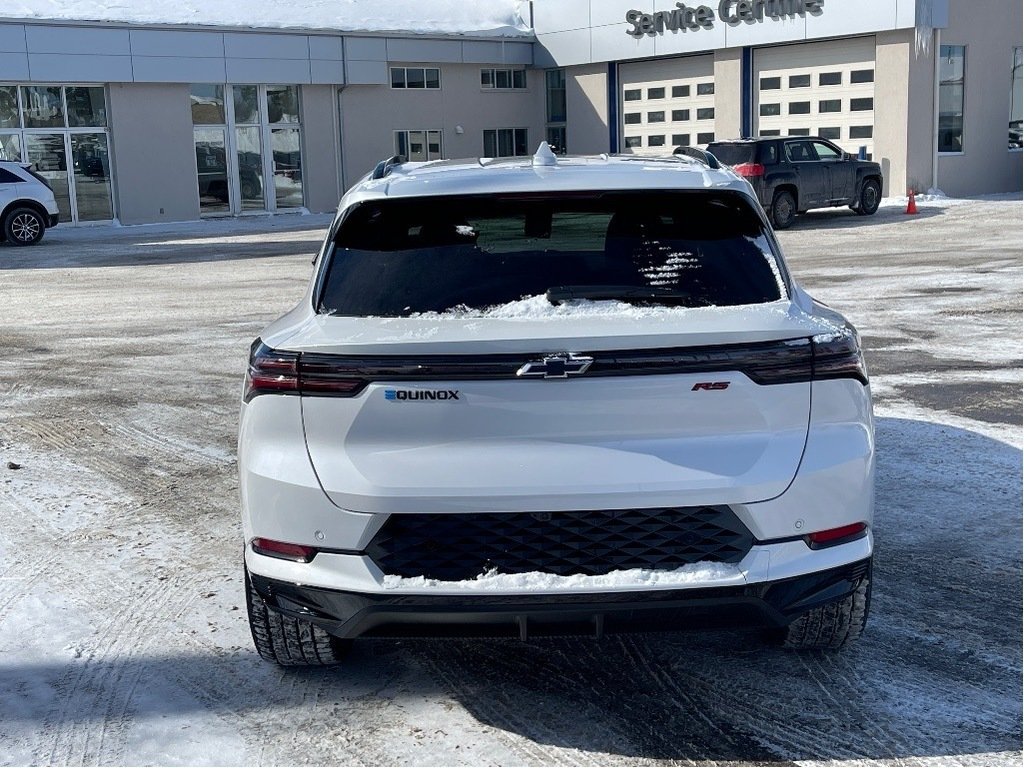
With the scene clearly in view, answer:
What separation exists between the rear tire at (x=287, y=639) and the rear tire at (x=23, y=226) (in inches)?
871

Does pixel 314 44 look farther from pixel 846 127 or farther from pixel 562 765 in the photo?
pixel 562 765

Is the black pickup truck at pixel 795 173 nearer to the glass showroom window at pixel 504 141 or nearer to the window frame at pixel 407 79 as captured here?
the window frame at pixel 407 79

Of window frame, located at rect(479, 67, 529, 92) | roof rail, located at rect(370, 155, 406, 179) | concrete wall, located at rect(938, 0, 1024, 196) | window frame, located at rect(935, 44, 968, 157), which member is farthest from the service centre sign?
roof rail, located at rect(370, 155, 406, 179)

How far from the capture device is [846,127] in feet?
100

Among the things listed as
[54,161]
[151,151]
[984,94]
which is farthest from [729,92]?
[54,161]

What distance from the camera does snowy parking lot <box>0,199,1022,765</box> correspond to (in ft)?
11.4

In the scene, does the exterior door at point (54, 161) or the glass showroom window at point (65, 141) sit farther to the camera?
the exterior door at point (54, 161)

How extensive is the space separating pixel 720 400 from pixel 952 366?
20.6ft

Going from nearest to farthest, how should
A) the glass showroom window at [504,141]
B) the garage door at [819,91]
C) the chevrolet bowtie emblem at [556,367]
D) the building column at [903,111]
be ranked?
1. the chevrolet bowtie emblem at [556,367]
2. the building column at [903,111]
3. the garage door at [819,91]
4. the glass showroom window at [504,141]

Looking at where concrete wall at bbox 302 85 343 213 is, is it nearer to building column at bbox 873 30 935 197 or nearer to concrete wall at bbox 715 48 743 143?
concrete wall at bbox 715 48 743 143

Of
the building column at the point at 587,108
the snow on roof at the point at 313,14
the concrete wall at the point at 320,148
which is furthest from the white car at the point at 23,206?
the building column at the point at 587,108

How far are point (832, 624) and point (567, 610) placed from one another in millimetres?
1059

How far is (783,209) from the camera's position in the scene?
75.5 feet

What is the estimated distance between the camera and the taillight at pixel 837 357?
338 centimetres
